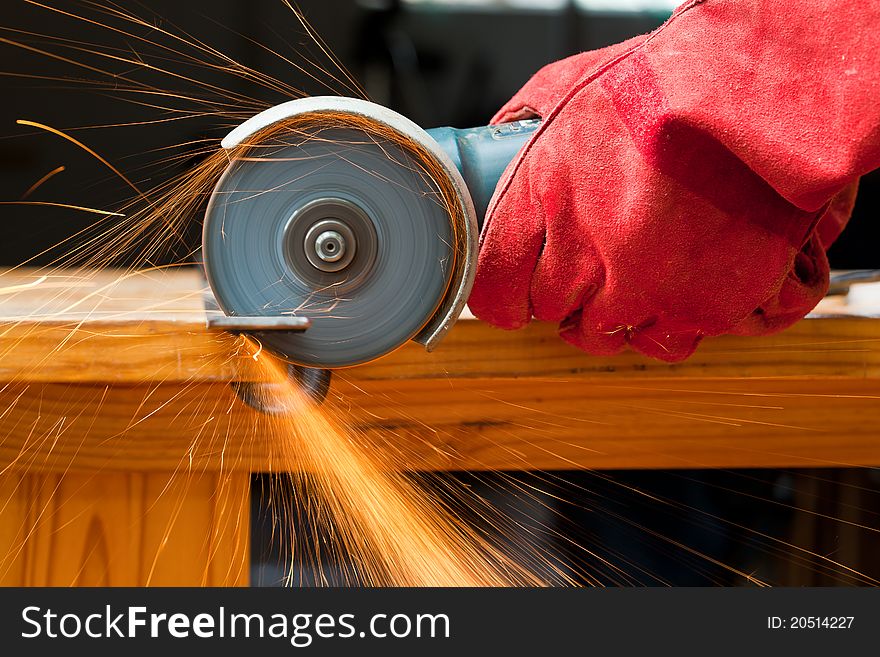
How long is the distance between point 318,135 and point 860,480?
1.16 metres

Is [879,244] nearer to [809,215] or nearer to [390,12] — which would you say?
[390,12]

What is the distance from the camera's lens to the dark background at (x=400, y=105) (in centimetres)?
127

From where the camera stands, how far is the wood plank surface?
0.63 metres

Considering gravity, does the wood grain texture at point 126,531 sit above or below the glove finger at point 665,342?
below

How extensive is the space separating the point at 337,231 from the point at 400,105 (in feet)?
4.03

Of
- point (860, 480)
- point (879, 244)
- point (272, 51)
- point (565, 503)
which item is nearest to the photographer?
point (565, 503)

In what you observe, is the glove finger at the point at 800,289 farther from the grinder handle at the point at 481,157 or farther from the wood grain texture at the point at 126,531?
the wood grain texture at the point at 126,531

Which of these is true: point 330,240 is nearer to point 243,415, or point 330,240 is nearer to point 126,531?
point 243,415

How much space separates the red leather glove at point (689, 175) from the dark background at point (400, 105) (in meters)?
0.71

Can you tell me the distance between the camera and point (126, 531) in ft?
2.38

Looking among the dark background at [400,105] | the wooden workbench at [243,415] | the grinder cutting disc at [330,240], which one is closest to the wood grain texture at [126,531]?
the wooden workbench at [243,415]

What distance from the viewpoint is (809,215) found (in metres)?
0.56

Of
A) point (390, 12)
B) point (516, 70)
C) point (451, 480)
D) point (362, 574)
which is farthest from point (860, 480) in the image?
point (390, 12)

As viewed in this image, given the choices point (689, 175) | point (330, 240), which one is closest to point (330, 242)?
point (330, 240)
